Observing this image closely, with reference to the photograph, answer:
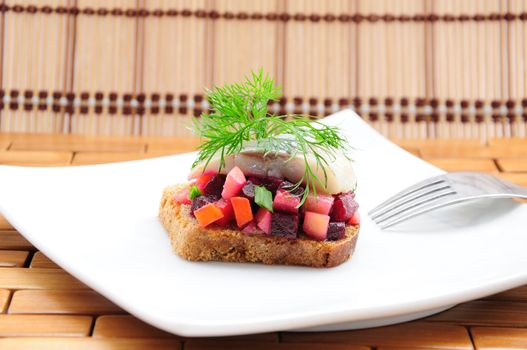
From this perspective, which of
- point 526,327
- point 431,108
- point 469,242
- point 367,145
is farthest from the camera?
point 431,108

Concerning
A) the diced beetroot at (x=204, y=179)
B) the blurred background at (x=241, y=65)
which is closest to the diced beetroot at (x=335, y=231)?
the diced beetroot at (x=204, y=179)

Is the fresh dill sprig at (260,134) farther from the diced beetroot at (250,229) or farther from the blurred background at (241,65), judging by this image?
the blurred background at (241,65)

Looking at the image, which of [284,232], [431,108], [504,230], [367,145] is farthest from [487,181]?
[431,108]

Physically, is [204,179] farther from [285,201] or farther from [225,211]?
[285,201]

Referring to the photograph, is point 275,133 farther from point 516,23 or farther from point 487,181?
point 516,23

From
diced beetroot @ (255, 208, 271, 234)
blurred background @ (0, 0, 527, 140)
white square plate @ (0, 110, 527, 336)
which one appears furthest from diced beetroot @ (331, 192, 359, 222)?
blurred background @ (0, 0, 527, 140)

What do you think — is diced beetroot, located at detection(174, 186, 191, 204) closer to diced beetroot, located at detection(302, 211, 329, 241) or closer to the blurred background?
diced beetroot, located at detection(302, 211, 329, 241)

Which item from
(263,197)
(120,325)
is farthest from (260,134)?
(120,325)
